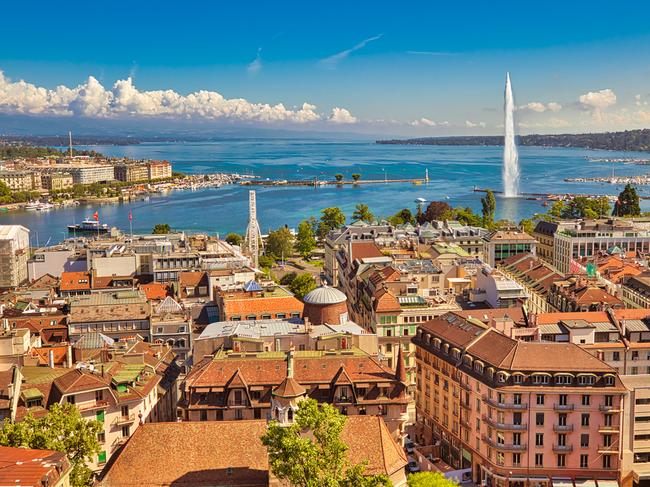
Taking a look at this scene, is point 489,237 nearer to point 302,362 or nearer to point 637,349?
point 637,349

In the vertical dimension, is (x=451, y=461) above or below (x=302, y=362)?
below

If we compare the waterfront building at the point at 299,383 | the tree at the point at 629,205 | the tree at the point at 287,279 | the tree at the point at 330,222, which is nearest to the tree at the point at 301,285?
the tree at the point at 287,279

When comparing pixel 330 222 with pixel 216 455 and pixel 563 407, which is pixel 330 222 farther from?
pixel 216 455

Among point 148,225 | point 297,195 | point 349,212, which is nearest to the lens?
point 148,225

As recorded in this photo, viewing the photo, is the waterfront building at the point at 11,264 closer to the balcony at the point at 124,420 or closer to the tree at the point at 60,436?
the balcony at the point at 124,420

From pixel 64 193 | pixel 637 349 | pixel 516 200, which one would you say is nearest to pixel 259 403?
pixel 637 349

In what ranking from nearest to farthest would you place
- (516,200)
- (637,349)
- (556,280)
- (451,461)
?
(451,461), (637,349), (556,280), (516,200)
